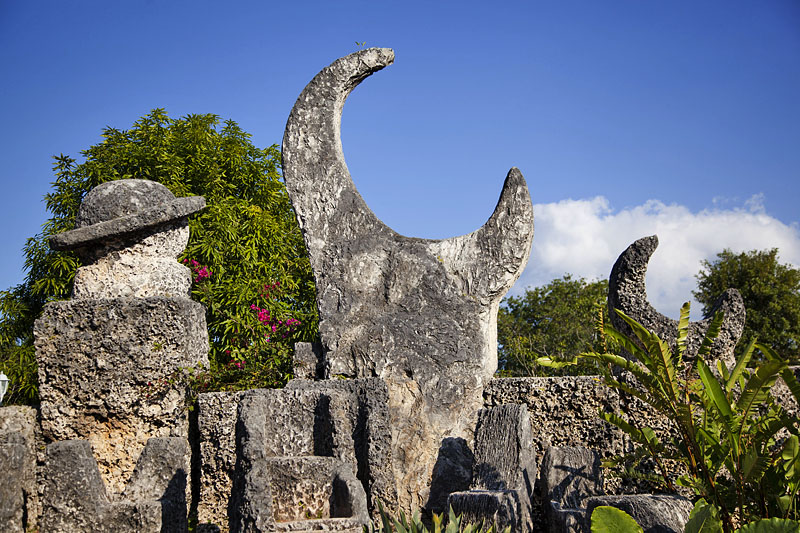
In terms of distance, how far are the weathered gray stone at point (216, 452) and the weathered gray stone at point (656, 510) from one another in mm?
3200

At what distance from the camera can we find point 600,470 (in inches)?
221

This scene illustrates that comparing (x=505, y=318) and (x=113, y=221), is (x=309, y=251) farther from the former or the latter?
(x=505, y=318)

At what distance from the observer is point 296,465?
16.9 ft

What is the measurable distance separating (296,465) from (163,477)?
159cm

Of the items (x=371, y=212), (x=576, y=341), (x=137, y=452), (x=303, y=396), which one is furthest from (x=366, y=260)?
(x=576, y=341)

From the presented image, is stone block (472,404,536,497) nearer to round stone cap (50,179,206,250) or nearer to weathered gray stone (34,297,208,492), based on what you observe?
weathered gray stone (34,297,208,492)

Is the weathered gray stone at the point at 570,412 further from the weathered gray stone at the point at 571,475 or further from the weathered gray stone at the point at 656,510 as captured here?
the weathered gray stone at the point at 656,510

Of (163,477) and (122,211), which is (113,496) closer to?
(163,477)

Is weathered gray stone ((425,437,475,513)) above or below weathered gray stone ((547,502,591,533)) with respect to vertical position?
above

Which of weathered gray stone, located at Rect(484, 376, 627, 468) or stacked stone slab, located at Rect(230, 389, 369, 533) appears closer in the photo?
stacked stone slab, located at Rect(230, 389, 369, 533)

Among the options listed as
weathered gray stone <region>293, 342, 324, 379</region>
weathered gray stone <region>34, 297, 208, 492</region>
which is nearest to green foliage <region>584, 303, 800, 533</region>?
weathered gray stone <region>293, 342, 324, 379</region>

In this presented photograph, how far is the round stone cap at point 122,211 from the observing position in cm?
649

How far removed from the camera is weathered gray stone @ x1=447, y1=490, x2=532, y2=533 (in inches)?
191

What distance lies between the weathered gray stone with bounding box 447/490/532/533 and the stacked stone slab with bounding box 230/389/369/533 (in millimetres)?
645
